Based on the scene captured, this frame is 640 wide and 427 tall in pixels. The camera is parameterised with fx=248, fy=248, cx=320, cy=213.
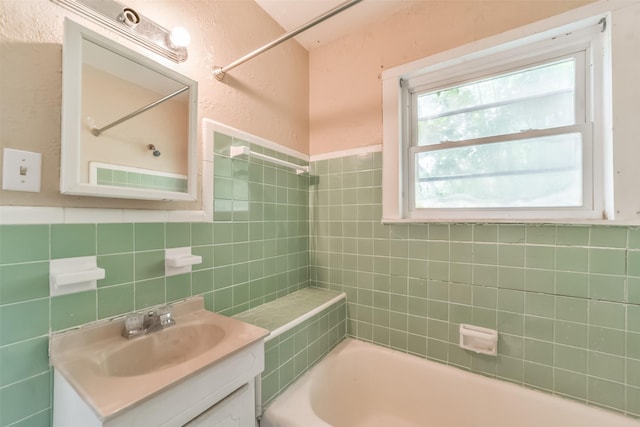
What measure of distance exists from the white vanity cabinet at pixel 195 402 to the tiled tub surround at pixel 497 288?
0.96 m

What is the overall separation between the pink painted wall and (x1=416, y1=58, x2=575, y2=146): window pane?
0.25 m

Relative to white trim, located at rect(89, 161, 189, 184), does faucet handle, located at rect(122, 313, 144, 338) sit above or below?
below

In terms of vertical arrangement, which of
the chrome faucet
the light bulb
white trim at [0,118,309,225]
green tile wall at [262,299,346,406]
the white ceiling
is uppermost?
the white ceiling

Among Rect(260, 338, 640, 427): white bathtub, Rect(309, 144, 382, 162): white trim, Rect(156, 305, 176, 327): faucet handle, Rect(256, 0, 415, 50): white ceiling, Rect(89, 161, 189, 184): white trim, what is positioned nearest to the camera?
Rect(89, 161, 189, 184): white trim

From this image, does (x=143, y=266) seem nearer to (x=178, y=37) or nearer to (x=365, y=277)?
(x=178, y=37)

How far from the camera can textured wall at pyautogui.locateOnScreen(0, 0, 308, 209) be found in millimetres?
735

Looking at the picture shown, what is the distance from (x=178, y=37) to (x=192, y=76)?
0.52ft

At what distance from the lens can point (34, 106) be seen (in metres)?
0.77

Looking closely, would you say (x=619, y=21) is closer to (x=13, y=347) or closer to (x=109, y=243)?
(x=109, y=243)

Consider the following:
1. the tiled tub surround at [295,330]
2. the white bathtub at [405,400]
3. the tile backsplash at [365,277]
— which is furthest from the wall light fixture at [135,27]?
the white bathtub at [405,400]

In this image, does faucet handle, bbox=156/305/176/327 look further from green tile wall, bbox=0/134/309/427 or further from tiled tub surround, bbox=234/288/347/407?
tiled tub surround, bbox=234/288/347/407

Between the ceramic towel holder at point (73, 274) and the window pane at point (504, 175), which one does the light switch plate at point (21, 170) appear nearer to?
the ceramic towel holder at point (73, 274)

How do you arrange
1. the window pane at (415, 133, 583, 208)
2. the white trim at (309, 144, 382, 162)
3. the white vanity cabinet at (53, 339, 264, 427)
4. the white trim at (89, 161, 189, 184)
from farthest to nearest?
the white trim at (309, 144, 382, 162)
the window pane at (415, 133, 583, 208)
the white trim at (89, 161, 189, 184)
the white vanity cabinet at (53, 339, 264, 427)

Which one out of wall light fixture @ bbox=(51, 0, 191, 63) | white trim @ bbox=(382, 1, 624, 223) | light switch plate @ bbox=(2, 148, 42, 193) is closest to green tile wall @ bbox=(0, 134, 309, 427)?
light switch plate @ bbox=(2, 148, 42, 193)
